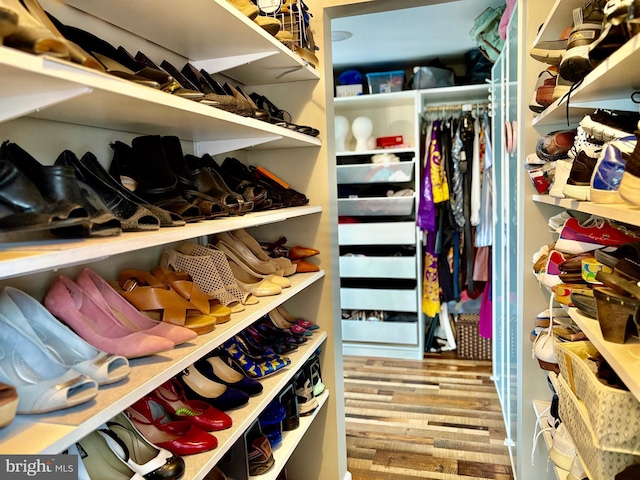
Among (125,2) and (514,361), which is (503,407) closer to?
(514,361)

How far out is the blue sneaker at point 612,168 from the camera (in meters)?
0.95

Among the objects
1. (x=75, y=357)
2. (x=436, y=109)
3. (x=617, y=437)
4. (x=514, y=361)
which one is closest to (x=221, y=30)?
(x=75, y=357)

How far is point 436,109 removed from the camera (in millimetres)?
3627

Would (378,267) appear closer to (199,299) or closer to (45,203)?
A: (199,299)

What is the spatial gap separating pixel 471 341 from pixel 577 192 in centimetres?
269

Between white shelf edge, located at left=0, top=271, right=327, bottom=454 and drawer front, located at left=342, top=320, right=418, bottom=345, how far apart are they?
8.58 ft

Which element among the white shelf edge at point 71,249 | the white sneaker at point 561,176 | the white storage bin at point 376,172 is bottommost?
the white shelf edge at point 71,249

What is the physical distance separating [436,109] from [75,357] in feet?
10.7

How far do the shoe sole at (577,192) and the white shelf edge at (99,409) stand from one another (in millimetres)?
897

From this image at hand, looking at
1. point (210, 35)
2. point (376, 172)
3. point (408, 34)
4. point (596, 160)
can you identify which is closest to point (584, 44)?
point (596, 160)

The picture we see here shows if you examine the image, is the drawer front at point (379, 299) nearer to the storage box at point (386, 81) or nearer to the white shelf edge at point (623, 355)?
the storage box at point (386, 81)

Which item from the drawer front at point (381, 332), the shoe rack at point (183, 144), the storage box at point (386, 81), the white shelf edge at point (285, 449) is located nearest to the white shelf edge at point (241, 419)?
the shoe rack at point (183, 144)

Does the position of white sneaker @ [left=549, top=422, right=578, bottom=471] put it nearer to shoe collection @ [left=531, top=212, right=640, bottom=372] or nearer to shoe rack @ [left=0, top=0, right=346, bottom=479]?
shoe collection @ [left=531, top=212, right=640, bottom=372]

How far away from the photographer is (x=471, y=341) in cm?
362
